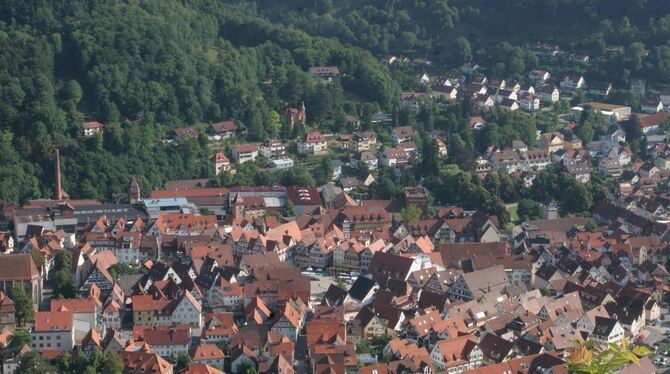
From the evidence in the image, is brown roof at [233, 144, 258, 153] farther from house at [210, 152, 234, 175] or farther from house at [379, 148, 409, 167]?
house at [379, 148, 409, 167]

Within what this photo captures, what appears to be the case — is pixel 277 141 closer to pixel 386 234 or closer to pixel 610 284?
pixel 386 234

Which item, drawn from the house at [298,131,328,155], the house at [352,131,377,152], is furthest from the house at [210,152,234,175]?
the house at [352,131,377,152]

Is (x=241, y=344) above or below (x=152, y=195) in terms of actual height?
above

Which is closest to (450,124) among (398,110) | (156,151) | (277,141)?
(398,110)

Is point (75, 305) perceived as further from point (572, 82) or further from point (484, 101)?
point (572, 82)

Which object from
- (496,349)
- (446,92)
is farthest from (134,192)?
(446,92)

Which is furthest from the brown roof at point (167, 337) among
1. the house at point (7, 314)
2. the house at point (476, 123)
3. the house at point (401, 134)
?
the house at point (476, 123)
